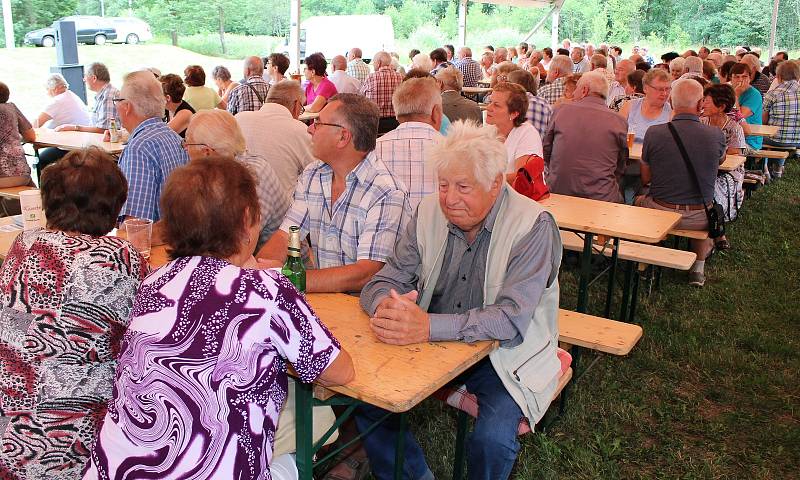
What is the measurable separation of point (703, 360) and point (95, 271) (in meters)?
3.08

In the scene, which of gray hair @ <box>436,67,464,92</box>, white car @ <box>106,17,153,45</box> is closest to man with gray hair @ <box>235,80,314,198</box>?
gray hair @ <box>436,67,464,92</box>

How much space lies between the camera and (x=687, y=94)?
4590 millimetres

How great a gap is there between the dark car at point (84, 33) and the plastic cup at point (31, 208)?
26.0 feet

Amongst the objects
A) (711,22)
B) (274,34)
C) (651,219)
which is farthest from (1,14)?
(711,22)

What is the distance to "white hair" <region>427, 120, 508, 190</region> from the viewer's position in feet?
6.99

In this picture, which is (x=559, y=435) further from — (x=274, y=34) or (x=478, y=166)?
(x=274, y=34)

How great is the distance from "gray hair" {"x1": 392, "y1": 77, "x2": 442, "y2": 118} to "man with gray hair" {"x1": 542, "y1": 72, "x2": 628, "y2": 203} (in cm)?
130

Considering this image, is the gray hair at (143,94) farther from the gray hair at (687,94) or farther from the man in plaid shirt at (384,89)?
the man in plaid shirt at (384,89)

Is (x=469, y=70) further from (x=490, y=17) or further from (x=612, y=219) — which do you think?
(x=612, y=219)

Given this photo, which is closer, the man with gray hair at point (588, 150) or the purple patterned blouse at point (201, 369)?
the purple patterned blouse at point (201, 369)

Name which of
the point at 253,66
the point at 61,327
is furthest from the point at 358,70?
the point at 61,327

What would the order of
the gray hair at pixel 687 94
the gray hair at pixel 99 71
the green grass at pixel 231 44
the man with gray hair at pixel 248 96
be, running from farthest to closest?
the green grass at pixel 231 44 < the man with gray hair at pixel 248 96 < the gray hair at pixel 99 71 < the gray hair at pixel 687 94

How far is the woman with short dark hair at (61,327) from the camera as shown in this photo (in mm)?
1759

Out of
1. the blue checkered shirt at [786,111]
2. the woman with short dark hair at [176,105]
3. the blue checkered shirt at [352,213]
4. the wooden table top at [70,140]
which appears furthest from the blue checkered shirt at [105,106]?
the blue checkered shirt at [786,111]
